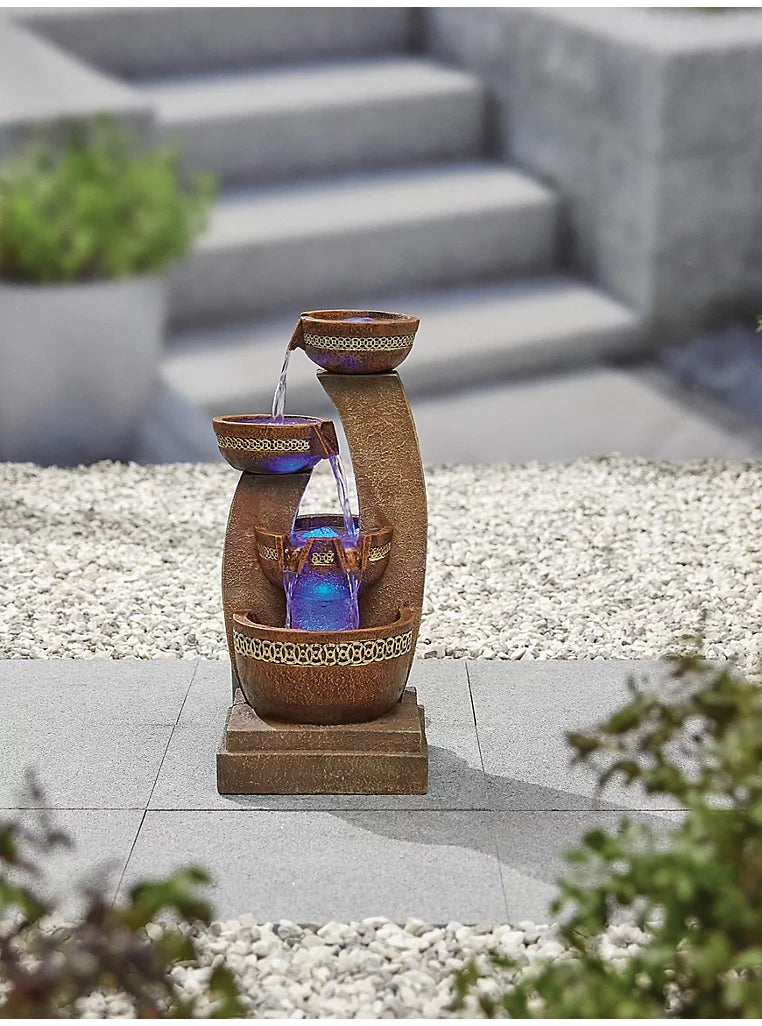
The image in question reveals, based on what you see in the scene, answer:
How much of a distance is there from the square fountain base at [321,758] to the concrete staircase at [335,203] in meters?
2.99

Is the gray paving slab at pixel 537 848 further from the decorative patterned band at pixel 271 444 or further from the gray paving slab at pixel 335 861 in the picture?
the decorative patterned band at pixel 271 444

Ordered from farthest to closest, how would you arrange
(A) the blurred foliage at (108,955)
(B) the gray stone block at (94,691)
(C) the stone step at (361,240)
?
(C) the stone step at (361,240) < (B) the gray stone block at (94,691) < (A) the blurred foliage at (108,955)

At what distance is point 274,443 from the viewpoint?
2613 mm

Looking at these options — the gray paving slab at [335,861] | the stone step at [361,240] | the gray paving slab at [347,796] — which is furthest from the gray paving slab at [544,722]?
the stone step at [361,240]

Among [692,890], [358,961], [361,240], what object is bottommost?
[361,240]

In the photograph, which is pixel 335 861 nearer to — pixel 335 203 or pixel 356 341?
pixel 356 341

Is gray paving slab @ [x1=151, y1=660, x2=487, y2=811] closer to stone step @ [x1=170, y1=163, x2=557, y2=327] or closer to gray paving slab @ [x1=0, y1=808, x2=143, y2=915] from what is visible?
gray paving slab @ [x1=0, y1=808, x2=143, y2=915]

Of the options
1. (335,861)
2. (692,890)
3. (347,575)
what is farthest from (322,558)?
(692,890)

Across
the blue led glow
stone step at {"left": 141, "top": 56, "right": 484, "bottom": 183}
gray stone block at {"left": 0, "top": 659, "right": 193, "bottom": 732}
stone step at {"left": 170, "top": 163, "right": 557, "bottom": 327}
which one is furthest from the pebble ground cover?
stone step at {"left": 141, "top": 56, "right": 484, "bottom": 183}

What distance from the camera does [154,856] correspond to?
2467mm

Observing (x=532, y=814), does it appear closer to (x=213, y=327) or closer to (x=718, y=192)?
(x=213, y=327)

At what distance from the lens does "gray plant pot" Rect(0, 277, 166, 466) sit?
215 inches

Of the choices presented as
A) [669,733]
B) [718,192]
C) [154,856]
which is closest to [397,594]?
[154,856]

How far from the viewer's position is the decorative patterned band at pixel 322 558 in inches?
103
